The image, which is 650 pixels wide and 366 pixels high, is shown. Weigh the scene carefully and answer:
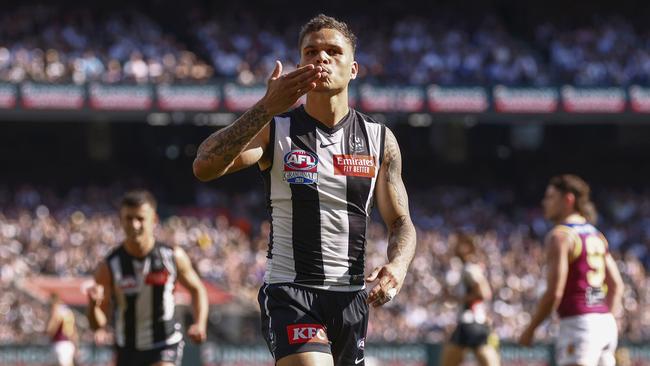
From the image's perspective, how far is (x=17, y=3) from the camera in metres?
32.1

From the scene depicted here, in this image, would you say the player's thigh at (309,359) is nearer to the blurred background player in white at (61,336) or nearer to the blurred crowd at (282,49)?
the blurred background player in white at (61,336)

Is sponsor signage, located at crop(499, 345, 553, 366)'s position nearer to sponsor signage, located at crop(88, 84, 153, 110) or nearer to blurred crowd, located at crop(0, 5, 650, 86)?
blurred crowd, located at crop(0, 5, 650, 86)

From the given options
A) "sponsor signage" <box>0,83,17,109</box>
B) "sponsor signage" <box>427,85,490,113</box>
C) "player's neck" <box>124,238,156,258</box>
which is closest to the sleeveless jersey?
"player's neck" <box>124,238,156,258</box>

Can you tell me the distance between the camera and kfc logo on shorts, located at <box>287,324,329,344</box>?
6027 mm

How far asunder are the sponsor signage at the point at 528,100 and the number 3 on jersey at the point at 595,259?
891 inches

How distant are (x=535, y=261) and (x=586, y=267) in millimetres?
18294

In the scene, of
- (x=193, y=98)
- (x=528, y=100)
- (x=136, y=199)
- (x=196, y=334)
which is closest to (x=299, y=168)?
(x=196, y=334)

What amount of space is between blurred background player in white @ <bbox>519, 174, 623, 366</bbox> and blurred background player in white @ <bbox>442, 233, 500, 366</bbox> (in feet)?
13.6

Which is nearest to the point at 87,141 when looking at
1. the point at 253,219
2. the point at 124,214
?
the point at 253,219

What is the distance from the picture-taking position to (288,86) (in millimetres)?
5391

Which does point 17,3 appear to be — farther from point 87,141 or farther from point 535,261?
point 535,261

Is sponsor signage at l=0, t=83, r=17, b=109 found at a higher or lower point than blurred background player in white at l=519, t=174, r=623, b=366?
higher

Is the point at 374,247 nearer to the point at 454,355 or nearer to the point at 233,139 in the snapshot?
the point at 454,355

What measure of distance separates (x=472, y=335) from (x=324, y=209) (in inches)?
303
